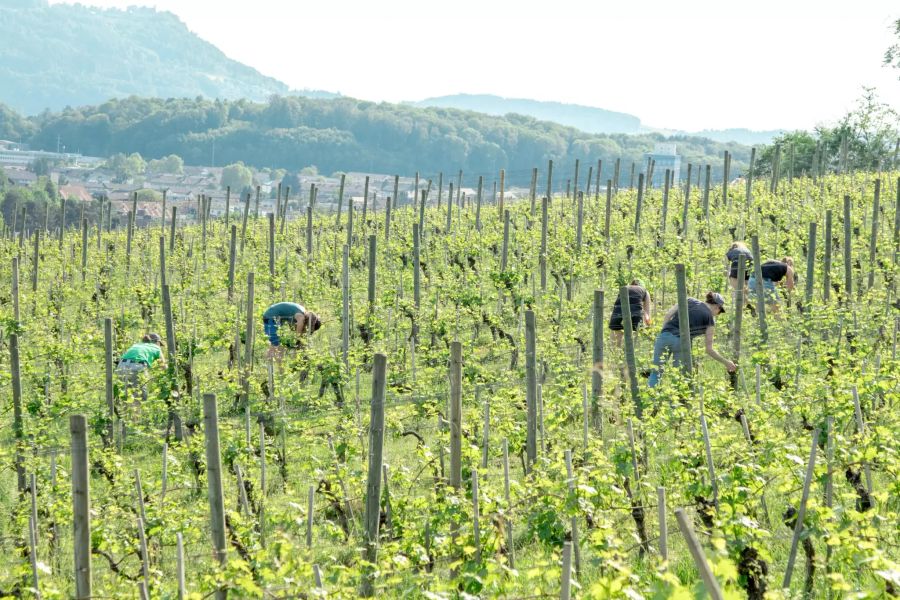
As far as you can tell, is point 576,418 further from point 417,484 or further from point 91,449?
point 91,449

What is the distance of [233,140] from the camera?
156 meters

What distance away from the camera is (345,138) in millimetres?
148125

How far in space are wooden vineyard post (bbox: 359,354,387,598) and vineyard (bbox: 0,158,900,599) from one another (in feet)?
0.07

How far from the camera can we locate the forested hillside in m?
137

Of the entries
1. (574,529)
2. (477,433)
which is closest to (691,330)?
(477,433)

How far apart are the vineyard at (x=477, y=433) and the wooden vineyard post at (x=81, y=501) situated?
1cm

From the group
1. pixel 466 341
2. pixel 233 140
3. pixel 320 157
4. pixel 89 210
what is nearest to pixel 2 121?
pixel 233 140

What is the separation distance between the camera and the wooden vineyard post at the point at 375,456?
6207 mm

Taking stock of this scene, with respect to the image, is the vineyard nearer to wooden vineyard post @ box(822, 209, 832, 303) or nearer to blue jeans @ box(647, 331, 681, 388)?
wooden vineyard post @ box(822, 209, 832, 303)

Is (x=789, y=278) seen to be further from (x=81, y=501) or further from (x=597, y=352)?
(x=81, y=501)

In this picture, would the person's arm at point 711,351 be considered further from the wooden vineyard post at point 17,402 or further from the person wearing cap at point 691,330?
the wooden vineyard post at point 17,402

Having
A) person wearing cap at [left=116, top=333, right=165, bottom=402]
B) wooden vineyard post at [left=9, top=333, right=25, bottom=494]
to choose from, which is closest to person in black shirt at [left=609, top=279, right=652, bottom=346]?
person wearing cap at [left=116, top=333, right=165, bottom=402]

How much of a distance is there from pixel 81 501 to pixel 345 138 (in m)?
146

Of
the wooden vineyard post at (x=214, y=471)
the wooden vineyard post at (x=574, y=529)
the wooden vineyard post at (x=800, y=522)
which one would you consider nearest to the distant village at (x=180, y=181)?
the wooden vineyard post at (x=574, y=529)
